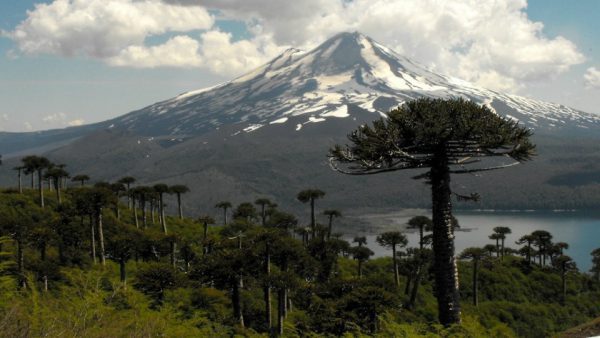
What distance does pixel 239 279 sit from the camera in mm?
44906

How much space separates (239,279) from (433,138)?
3144cm

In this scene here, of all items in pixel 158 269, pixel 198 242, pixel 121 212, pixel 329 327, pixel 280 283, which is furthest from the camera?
pixel 121 212

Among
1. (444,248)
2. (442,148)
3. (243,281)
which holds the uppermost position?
(442,148)

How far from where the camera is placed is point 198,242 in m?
71.0

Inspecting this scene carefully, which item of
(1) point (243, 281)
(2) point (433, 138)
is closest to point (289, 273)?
(1) point (243, 281)

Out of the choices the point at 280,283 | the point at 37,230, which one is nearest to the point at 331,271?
the point at 280,283

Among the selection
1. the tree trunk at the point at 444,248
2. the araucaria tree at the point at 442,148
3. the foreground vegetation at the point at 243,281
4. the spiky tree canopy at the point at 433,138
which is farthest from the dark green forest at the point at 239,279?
the spiky tree canopy at the point at 433,138

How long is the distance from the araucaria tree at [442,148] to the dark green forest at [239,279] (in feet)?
7.82

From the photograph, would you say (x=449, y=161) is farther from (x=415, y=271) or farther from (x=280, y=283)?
(x=415, y=271)

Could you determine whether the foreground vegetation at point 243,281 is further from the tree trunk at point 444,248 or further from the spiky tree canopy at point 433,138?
the spiky tree canopy at point 433,138

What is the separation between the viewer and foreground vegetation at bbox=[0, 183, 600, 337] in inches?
743

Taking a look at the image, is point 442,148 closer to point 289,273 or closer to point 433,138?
point 433,138

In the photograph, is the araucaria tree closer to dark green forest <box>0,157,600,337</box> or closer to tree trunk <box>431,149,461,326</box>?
tree trunk <box>431,149,461,326</box>

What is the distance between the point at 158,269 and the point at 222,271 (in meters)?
6.26
